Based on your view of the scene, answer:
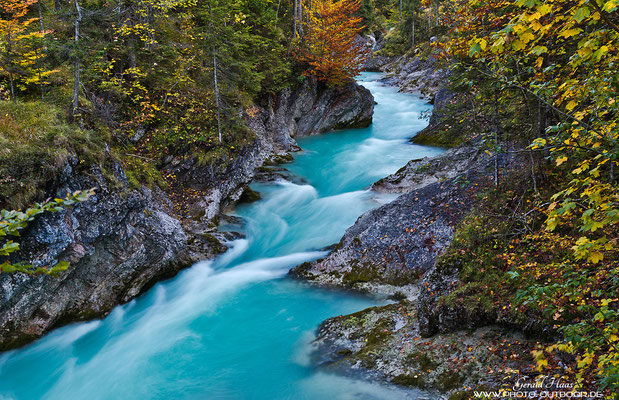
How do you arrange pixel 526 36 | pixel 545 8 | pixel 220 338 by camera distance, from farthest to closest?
pixel 220 338
pixel 526 36
pixel 545 8

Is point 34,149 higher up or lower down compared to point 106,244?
higher up

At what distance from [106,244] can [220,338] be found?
368 cm

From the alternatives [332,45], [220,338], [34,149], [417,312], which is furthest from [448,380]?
[332,45]

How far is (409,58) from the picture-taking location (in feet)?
125

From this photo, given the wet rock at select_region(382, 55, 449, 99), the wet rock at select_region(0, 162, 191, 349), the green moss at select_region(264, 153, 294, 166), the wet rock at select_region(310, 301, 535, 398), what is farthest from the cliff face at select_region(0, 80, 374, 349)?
the wet rock at select_region(382, 55, 449, 99)

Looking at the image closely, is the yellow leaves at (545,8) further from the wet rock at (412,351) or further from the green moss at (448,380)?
the green moss at (448,380)

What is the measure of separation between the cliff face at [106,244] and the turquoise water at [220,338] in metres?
0.44

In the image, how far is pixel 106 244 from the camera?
830cm

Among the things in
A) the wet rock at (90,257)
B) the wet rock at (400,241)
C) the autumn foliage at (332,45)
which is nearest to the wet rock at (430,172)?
the wet rock at (400,241)

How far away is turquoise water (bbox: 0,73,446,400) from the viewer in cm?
646

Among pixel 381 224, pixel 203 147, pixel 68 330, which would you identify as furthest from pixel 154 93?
pixel 381 224

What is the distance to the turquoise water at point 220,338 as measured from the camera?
6.46 m

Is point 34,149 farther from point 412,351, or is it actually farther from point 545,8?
point 545,8

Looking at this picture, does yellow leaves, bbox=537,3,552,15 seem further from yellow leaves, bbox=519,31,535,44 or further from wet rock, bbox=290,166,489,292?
wet rock, bbox=290,166,489,292
